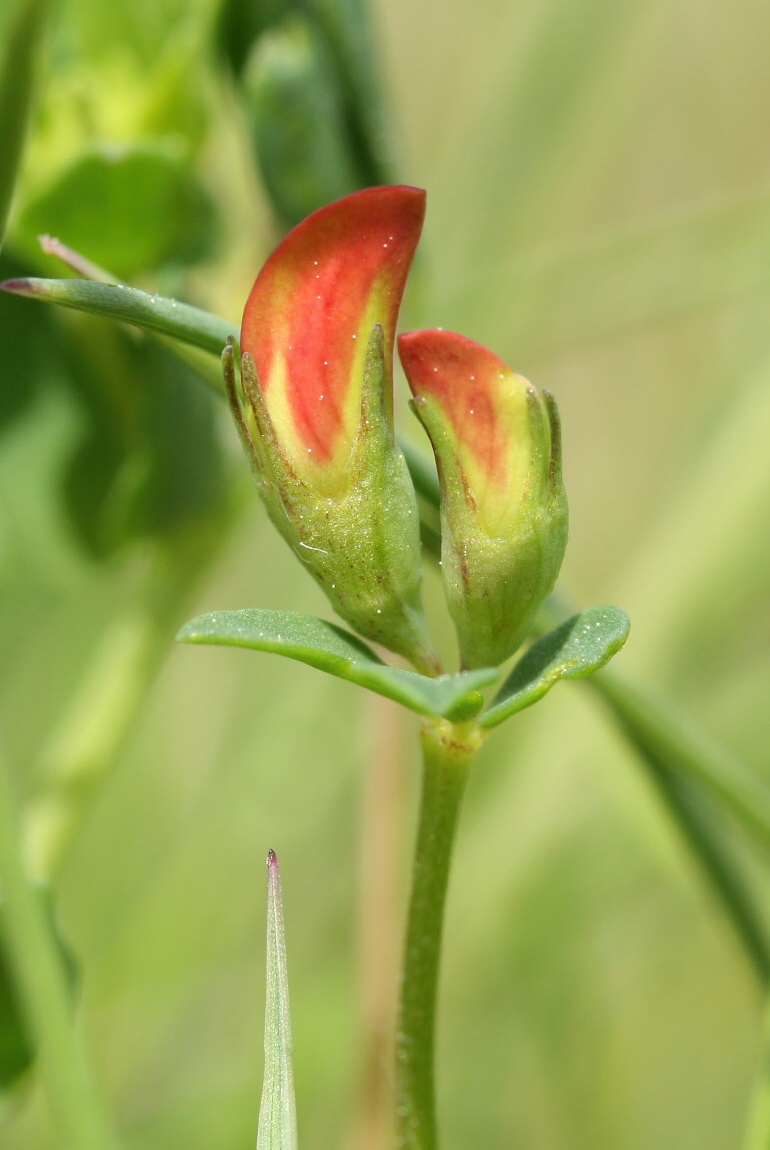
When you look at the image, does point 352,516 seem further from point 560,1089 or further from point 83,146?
point 560,1089

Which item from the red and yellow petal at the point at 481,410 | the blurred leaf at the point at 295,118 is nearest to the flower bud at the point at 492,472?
the red and yellow petal at the point at 481,410

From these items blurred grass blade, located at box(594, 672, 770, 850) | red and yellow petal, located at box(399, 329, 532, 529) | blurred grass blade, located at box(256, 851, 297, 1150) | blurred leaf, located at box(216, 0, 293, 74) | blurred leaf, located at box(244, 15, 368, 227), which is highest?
blurred leaf, located at box(216, 0, 293, 74)

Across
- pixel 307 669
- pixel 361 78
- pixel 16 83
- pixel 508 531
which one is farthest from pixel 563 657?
pixel 307 669

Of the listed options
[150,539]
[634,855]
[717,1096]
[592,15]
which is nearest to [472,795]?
[634,855]

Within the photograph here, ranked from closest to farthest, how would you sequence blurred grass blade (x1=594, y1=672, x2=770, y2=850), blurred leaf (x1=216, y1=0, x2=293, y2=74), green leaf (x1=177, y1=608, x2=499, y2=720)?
green leaf (x1=177, y1=608, x2=499, y2=720) < blurred grass blade (x1=594, y1=672, x2=770, y2=850) < blurred leaf (x1=216, y1=0, x2=293, y2=74)

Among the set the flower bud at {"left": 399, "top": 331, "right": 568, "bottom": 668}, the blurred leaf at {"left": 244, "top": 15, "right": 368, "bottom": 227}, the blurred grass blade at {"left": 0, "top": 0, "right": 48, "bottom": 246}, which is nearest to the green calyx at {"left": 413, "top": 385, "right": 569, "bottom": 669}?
the flower bud at {"left": 399, "top": 331, "right": 568, "bottom": 668}

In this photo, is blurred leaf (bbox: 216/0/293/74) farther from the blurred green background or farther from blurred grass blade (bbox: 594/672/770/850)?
blurred grass blade (bbox: 594/672/770/850)

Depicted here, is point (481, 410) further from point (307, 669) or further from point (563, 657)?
point (307, 669)
